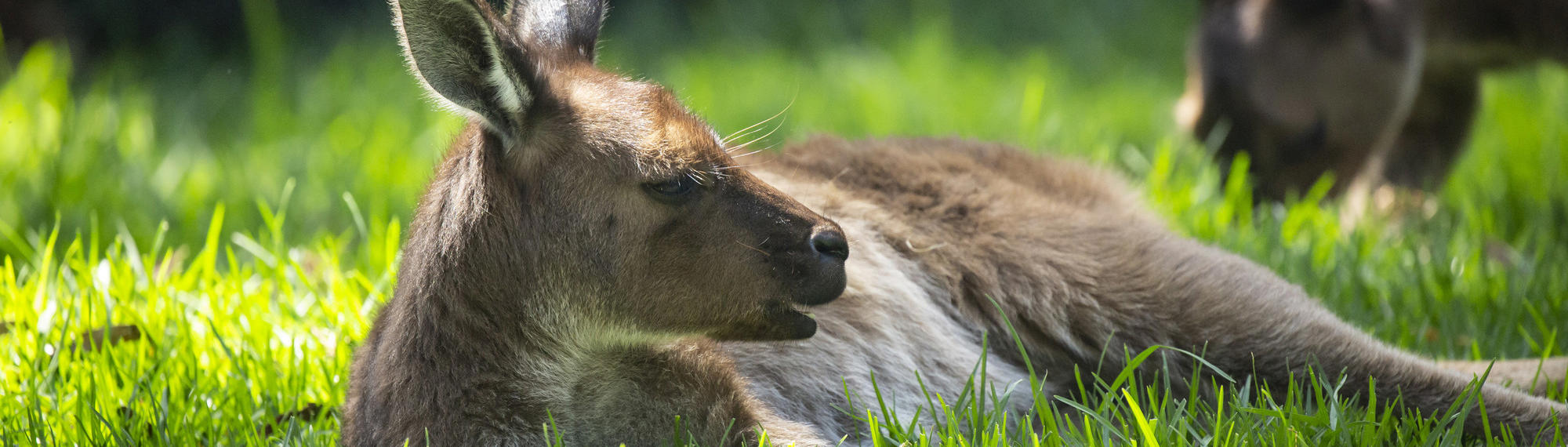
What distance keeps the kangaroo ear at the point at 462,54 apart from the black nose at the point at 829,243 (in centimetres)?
58

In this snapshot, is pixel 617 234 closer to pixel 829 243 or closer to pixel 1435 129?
pixel 829 243

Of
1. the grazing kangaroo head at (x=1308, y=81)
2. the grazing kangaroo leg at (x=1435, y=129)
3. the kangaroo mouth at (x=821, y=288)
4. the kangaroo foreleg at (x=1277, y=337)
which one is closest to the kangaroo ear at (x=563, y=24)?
the kangaroo mouth at (x=821, y=288)

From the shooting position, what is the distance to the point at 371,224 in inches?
169

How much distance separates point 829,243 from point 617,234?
38cm

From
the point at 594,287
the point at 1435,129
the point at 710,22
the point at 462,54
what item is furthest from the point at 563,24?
the point at 710,22

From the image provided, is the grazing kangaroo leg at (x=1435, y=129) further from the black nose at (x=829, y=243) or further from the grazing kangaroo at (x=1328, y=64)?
the black nose at (x=829, y=243)

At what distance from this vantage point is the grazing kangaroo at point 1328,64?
16.4 ft

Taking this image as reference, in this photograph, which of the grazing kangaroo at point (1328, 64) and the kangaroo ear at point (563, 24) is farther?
the grazing kangaroo at point (1328, 64)

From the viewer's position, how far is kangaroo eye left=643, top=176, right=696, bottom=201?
2.38 m

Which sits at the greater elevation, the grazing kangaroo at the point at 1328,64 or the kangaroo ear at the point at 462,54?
the kangaroo ear at the point at 462,54

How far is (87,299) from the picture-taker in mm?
3191

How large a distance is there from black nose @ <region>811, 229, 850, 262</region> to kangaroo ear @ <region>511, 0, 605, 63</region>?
638mm

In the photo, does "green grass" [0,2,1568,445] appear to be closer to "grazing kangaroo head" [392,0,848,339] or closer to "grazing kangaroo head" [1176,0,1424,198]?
"grazing kangaroo head" [1176,0,1424,198]

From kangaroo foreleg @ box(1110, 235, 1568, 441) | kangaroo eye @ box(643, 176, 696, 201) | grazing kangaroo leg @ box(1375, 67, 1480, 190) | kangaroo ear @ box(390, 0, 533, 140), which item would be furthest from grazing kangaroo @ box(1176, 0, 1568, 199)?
kangaroo ear @ box(390, 0, 533, 140)
